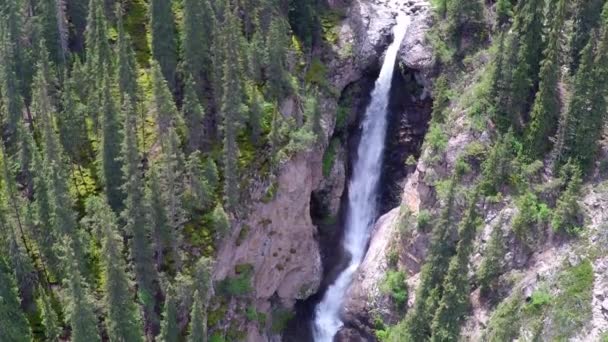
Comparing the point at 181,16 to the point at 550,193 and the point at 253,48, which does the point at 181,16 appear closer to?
the point at 253,48

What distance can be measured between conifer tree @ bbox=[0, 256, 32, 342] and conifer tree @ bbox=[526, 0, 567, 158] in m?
47.8

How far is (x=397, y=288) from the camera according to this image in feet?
216

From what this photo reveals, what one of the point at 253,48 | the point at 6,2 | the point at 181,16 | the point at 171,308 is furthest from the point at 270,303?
the point at 6,2

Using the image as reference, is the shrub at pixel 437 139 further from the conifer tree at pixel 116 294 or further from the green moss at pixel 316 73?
the conifer tree at pixel 116 294

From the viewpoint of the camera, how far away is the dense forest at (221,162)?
55.1m

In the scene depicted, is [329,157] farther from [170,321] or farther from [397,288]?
[170,321]

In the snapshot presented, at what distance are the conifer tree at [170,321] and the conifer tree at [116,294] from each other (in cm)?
192

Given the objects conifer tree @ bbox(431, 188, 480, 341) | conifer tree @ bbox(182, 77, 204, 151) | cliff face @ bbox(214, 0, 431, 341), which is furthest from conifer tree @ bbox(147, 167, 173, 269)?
conifer tree @ bbox(431, 188, 480, 341)

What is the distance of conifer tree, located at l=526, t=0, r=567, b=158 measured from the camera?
5903 cm

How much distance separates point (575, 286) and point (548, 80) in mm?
18975

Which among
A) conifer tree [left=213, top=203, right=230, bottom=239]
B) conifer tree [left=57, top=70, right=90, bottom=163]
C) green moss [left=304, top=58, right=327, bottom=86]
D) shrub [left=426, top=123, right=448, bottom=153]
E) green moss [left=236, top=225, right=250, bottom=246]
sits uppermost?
green moss [left=304, top=58, right=327, bottom=86]

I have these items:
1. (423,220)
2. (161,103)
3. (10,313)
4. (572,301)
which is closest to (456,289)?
(572,301)

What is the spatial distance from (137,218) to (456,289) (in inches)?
1133

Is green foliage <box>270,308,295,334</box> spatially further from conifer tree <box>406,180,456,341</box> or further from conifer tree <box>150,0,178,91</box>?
conifer tree <box>150,0,178,91</box>
